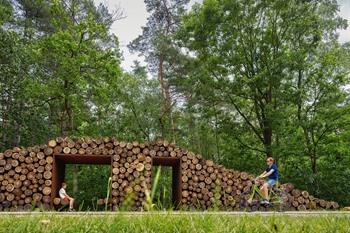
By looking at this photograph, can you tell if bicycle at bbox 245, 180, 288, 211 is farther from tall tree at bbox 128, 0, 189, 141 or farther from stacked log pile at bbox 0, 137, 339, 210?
tall tree at bbox 128, 0, 189, 141

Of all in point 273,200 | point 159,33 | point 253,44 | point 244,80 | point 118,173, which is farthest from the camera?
point 159,33

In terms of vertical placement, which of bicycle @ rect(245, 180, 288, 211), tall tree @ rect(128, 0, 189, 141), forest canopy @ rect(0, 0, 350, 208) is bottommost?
bicycle @ rect(245, 180, 288, 211)

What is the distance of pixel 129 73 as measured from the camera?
1052 inches

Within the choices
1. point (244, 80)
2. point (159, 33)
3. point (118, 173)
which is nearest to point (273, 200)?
point (118, 173)

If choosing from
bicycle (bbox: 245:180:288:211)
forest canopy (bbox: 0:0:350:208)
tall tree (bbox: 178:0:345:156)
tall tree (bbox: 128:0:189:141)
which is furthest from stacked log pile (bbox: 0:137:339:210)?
tall tree (bbox: 128:0:189:141)

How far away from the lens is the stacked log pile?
11.8 m

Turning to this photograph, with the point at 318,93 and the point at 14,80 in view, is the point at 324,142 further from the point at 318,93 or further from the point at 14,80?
the point at 14,80

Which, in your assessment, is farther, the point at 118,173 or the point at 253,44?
the point at 253,44

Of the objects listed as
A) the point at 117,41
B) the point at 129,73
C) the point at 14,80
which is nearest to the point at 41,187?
the point at 14,80

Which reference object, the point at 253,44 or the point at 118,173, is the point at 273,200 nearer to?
the point at 118,173

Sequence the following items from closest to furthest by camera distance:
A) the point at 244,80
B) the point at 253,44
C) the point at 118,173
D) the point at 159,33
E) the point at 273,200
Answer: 1. the point at 273,200
2. the point at 118,173
3. the point at 244,80
4. the point at 253,44
5. the point at 159,33

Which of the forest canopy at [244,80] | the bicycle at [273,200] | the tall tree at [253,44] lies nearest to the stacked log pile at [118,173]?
the bicycle at [273,200]

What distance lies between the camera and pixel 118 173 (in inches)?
479

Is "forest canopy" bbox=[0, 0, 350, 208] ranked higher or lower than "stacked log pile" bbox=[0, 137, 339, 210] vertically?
higher
